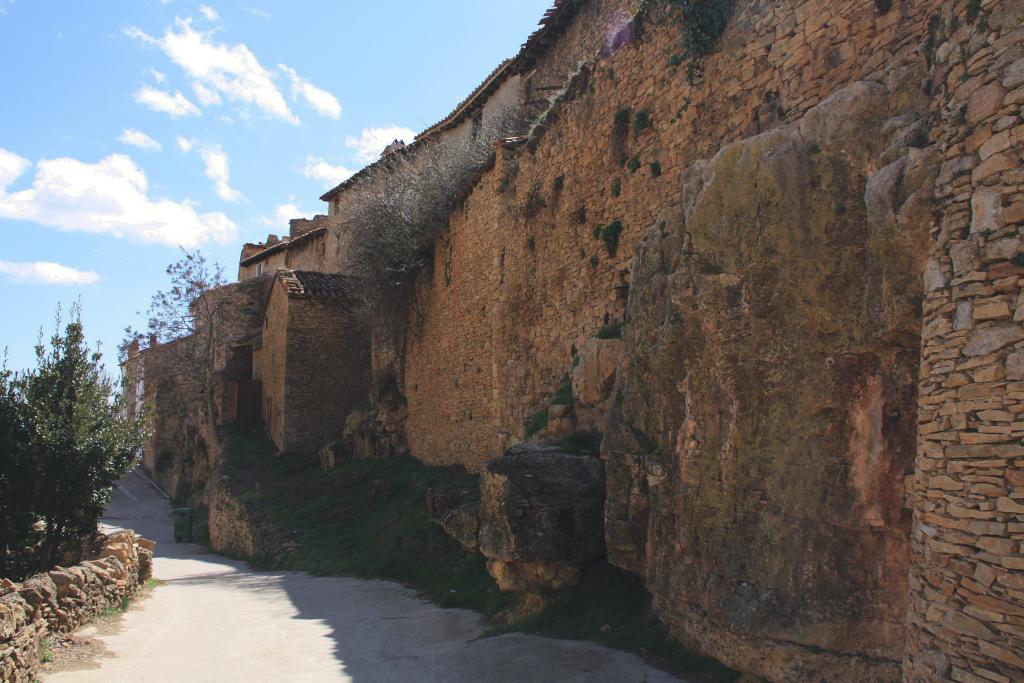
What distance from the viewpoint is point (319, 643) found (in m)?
10.8

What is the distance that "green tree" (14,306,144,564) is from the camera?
1502 centimetres

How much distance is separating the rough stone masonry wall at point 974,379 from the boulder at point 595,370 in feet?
20.1

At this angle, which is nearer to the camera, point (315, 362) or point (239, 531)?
point (239, 531)

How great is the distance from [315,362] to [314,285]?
9.44 ft

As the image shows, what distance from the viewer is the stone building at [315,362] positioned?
92.3ft

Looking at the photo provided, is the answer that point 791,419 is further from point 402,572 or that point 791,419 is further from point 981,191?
point 402,572

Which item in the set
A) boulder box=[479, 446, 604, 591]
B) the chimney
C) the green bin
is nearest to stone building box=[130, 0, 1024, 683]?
boulder box=[479, 446, 604, 591]

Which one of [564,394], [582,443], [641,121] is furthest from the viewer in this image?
[564,394]

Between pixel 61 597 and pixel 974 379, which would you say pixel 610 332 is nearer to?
pixel 974 379

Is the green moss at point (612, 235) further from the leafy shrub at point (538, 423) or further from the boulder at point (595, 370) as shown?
the leafy shrub at point (538, 423)

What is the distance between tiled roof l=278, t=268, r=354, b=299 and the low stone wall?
1376 cm

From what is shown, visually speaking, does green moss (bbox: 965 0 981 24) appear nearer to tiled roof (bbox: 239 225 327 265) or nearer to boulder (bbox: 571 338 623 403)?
boulder (bbox: 571 338 623 403)

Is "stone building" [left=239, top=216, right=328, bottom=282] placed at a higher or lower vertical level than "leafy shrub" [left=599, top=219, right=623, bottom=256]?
higher

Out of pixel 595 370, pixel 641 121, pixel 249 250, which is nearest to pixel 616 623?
pixel 595 370
